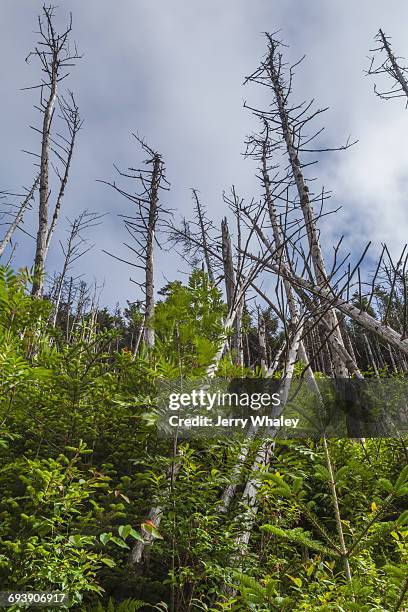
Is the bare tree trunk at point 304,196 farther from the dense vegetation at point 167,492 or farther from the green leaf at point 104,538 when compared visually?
the green leaf at point 104,538

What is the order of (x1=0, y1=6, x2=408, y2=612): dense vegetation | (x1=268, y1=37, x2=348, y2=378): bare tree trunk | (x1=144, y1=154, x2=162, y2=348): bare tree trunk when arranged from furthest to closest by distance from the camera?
(x1=144, y1=154, x2=162, y2=348): bare tree trunk
(x1=268, y1=37, x2=348, y2=378): bare tree trunk
(x1=0, y1=6, x2=408, y2=612): dense vegetation

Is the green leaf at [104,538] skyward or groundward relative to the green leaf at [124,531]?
groundward

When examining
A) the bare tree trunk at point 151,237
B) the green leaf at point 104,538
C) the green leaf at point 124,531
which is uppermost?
the bare tree trunk at point 151,237

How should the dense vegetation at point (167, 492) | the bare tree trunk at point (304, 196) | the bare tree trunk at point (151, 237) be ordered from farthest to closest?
the bare tree trunk at point (151, 237), the bare tree trunk at point (304, 196), the dense vegetation at point (167, 492)

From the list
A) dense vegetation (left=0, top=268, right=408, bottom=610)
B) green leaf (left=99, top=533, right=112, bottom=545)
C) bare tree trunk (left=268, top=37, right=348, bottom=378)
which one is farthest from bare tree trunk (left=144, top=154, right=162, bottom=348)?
green leaf (left=99, top=533, right=112, bottom=545)

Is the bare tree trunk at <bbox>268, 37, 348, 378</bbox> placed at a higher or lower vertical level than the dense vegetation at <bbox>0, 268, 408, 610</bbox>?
higher

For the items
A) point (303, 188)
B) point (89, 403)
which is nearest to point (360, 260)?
point (89, 403)

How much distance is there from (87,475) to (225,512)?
0.93m

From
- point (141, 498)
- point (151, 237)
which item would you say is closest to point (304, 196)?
point (151, 237)

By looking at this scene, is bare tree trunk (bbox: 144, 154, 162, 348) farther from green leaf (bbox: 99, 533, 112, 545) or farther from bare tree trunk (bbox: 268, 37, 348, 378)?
green leaf (bbox: 99, 533, 112, 545)

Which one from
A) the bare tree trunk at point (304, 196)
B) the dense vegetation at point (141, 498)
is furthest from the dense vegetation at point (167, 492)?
the bare tree trunk at point (304, 196)

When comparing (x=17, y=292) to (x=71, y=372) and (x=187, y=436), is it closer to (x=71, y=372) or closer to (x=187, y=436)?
(x=71, y=372)

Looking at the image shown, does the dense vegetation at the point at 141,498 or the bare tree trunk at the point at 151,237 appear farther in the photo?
the bare tree trunk at the point at 151,237

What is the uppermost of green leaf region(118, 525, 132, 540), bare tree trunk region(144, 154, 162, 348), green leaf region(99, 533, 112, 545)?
bare tree trunk region(144, 154, 162, 348)
